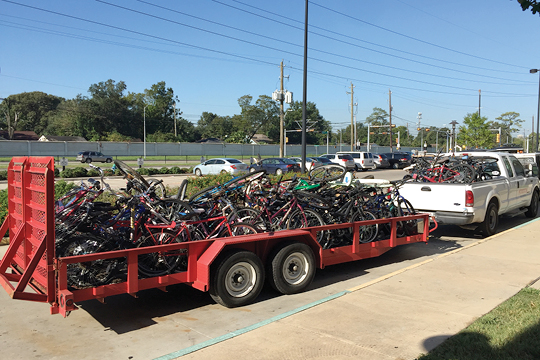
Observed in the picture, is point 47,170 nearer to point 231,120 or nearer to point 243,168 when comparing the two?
point 243,168

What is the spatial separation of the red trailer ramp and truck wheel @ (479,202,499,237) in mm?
8951

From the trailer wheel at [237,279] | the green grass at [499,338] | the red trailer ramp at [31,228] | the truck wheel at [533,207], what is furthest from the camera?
the truck wheel at [533,207]

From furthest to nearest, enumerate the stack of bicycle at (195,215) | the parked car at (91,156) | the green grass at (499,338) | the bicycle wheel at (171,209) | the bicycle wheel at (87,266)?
the parked car at (91,156) → the bicycle wheel at (171,209) → the stack of bicycle at (195,215) → the bicycle wheel at (87,266) → the green grass at (499,338)

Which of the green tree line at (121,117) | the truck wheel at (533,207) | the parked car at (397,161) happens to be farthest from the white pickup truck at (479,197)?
the green tree line at (121,117)

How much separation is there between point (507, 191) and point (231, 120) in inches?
4377

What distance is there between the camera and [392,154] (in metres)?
47.5

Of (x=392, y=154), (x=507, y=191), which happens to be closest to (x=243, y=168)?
(x=392, y=154)

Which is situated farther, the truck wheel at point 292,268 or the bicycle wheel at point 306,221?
the bicycle wheel at point 306,221

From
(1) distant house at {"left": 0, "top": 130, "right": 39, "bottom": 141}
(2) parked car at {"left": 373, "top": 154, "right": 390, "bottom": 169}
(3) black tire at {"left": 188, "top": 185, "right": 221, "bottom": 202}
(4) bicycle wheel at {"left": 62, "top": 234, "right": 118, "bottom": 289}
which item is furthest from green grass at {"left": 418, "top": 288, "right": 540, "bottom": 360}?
(1) distant house at {"left": 0, "top": 130, "right": 39, "bottom": 141}

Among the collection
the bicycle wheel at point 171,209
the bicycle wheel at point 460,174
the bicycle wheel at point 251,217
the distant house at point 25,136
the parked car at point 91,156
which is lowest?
the bicycle wheel at point 251,217

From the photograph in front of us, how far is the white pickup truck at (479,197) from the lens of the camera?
947 centimetres

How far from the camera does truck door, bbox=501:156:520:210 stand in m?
11.3

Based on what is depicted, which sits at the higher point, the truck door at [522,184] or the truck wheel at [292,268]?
the truck door at [522,184]

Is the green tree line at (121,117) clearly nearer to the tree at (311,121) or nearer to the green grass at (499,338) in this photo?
the tree at (311,121)
